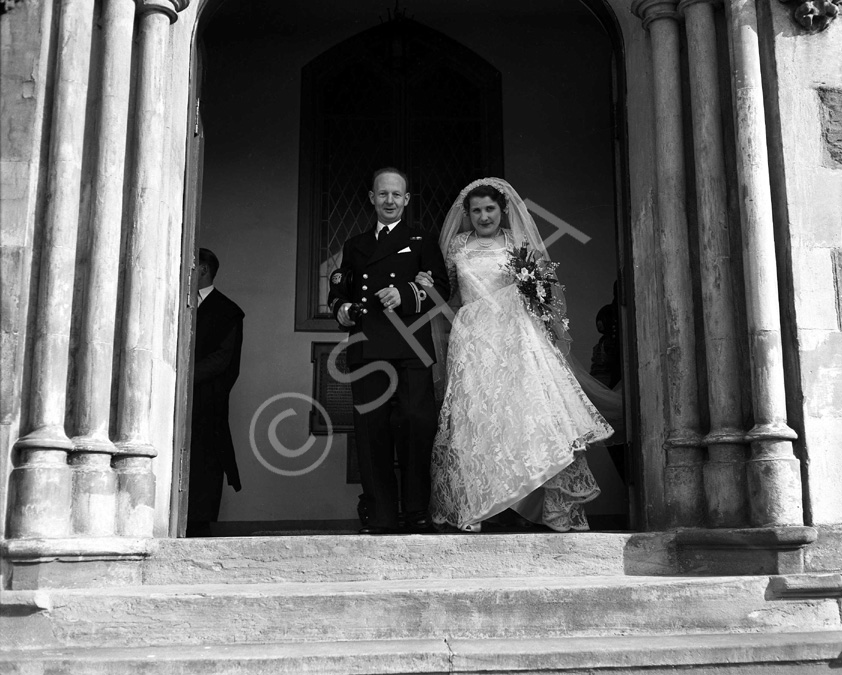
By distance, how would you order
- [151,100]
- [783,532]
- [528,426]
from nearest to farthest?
[783,532] < [151,100] < [528,426]

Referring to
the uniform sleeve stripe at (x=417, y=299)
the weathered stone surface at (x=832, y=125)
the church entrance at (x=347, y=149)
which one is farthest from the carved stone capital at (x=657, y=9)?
the church entrance at (x=347, y=149)

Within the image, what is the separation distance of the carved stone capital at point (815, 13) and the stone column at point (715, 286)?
40cm

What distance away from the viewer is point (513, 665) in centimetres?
374

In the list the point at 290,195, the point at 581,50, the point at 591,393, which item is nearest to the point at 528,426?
the point at 591,393

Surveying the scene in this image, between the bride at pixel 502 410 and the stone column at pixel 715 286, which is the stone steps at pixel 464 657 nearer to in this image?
the stone column at pixel 715 286

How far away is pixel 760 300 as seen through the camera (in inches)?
190

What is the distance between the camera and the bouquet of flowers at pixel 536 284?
18.9 ft

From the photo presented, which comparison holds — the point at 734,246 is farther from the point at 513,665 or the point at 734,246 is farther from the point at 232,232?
the point at 232,232

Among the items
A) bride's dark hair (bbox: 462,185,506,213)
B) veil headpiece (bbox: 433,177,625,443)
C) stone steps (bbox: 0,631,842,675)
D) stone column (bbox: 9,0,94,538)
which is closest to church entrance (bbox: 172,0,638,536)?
veil headpiece (bbox: 433,177,625,443)

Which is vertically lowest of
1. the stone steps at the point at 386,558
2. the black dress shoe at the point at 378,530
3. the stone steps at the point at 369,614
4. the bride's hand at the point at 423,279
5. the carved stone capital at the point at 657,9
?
the stone steps at the point at 369,614

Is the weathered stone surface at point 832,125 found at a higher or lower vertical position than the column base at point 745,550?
higher

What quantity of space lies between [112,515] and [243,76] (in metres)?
5.03

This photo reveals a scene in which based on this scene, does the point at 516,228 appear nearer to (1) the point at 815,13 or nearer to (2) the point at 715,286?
(2) the point at 715,286

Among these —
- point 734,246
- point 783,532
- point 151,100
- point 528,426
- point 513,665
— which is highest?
point 151,100
